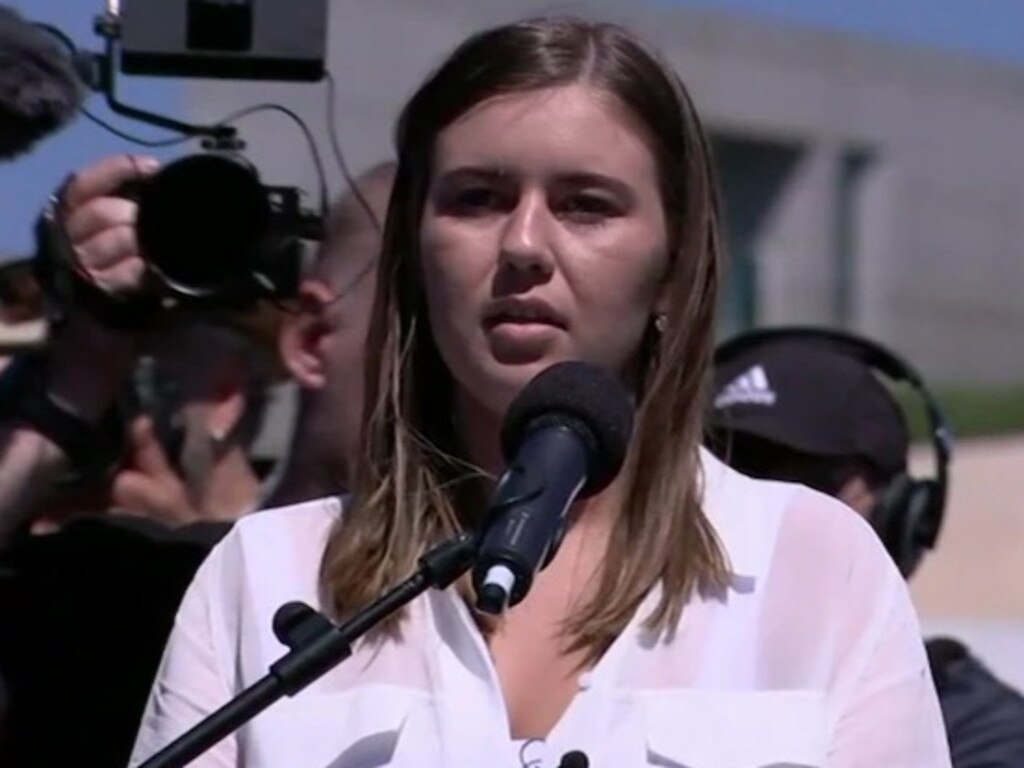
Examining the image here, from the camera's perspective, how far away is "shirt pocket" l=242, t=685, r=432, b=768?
117 inches

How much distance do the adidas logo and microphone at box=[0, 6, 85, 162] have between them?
105 cm

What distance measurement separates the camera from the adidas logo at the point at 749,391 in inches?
173

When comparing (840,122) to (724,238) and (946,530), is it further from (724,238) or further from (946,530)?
(724,238)

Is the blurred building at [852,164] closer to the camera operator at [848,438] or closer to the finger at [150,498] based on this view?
the camera operator at [848,438]

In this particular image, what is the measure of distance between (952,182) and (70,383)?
899 inches

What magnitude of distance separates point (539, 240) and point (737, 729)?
47 centimetres

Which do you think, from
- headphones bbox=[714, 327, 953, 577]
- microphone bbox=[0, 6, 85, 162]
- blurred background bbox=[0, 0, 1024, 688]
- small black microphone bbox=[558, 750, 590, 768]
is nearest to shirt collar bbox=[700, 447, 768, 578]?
small black microphone bbox=[558, 750, 590, 768]

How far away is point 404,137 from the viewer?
3283 millimetres

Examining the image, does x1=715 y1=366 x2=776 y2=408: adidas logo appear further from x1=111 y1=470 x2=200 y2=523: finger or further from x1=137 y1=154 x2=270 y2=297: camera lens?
x1=137 y1=154 x2=270 y2=297: camera lens

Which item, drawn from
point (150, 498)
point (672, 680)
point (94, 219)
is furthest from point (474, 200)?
point (150, 498)

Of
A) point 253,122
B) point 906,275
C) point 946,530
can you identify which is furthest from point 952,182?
point 253,122

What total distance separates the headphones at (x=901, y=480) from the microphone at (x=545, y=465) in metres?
1.43

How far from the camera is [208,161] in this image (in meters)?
3.76

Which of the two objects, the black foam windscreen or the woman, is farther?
the woman
